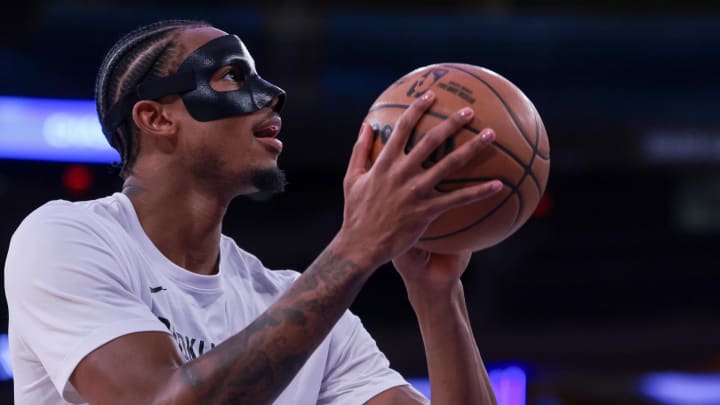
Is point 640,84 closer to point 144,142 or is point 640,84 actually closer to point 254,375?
point 144,142

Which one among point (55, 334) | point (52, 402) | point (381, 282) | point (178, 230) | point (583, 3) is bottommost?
point (381, 282)

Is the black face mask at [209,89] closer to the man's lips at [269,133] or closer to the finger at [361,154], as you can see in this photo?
the man's lips at [269,133]

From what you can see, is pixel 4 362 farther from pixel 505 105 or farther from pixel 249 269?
pixel 505 105

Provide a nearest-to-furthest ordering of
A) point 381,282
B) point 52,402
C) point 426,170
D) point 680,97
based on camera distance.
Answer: point 426,170 < point 52,402 < point 381,282 < point 680,97

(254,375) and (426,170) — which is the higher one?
(426,170)

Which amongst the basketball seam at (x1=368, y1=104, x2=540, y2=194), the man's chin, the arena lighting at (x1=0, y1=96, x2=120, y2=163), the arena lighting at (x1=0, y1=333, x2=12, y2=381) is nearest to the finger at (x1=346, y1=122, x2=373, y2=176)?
the basketball seam at (x1=368, y1=104, x2=540, y2=194)

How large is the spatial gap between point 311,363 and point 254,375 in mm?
861

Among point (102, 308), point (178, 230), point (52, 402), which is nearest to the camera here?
point (102, 308)

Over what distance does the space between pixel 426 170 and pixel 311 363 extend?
111cm

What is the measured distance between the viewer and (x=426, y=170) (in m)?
2.16

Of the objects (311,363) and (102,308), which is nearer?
(102,308)

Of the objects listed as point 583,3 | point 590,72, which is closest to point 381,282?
point 590,72

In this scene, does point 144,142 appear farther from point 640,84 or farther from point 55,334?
point 640,84

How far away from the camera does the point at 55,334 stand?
238 cm
